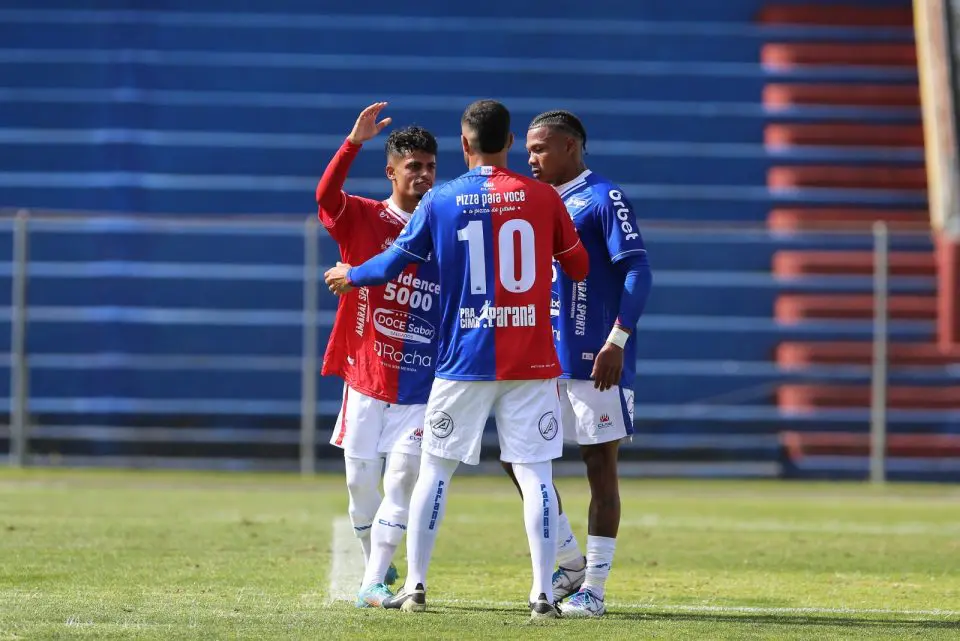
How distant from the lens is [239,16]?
60.2 ft

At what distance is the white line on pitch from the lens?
6781mm

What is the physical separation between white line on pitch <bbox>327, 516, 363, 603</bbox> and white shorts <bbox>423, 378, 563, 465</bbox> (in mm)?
867

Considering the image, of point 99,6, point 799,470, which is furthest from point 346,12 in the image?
point 799,470

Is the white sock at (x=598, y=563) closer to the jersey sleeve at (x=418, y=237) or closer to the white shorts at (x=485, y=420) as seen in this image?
the white shorts at (x=485, y=420)

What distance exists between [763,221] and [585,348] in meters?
11.0

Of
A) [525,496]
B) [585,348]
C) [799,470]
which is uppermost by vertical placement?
[585,348]

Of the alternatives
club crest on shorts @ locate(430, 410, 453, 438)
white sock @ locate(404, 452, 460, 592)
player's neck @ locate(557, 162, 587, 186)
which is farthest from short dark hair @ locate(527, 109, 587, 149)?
white sock @ locate(404, 452, 460, 592)

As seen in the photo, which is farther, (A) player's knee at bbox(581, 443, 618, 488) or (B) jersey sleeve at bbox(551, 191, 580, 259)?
(A) player's knee at bbox(581, 443, 618, 488)

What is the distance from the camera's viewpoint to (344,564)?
7.86 m

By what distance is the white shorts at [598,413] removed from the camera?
257 inches

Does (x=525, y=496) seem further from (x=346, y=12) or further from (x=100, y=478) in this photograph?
(x=346, y=12)

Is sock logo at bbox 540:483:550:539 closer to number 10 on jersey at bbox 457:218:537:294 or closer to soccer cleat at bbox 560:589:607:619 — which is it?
soccer cleat at bbox 560:589:607:619

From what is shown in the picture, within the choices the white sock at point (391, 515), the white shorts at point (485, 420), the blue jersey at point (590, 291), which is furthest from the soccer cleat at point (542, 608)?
the blue jersey at point (590, 291)

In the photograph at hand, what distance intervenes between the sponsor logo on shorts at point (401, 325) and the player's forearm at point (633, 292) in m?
0.82
